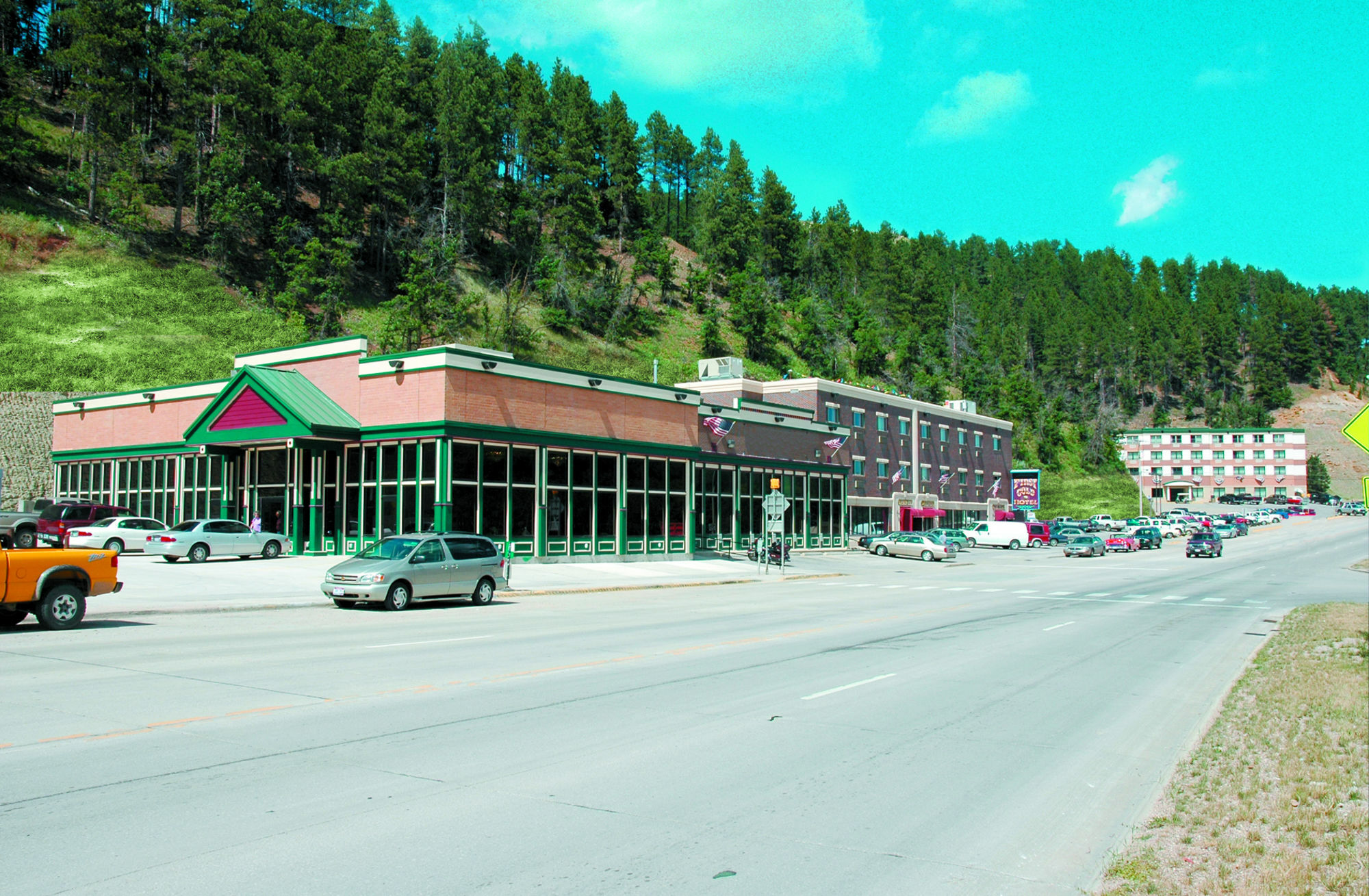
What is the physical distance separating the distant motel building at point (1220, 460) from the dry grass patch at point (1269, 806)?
160 meters

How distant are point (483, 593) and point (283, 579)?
7552 mm

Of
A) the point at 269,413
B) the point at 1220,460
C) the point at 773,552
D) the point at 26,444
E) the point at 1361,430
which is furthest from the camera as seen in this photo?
the point at 1220,460

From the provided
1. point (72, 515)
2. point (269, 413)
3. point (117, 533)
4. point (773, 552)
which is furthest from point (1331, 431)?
point (72, 515)

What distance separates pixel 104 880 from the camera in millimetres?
5395

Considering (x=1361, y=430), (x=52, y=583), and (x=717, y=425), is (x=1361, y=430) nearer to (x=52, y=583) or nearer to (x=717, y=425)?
(x=52, y=583)

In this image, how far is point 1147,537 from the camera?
2697 inches

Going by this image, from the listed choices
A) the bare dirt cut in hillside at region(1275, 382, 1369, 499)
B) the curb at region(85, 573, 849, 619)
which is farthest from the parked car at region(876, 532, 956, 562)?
the bare dirt cut in hillside at region(1275, 382, 1369, 499)

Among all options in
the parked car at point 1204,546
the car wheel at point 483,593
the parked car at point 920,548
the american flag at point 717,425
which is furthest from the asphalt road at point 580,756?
the parked car at point 1204,546

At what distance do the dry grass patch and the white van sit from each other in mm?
57378

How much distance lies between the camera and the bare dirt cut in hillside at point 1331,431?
175 meters

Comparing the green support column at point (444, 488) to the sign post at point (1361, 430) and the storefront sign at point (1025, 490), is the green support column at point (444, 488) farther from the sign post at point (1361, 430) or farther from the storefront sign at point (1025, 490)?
the storefront sign at point (1025, 490)

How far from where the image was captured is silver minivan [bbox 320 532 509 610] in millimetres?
22266

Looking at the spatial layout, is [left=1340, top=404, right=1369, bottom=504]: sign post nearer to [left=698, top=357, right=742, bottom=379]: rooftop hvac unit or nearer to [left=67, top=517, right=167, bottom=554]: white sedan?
[left=67, top=517, right=167, bottom=554]: white sedan

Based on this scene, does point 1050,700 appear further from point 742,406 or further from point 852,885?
point 742,406
